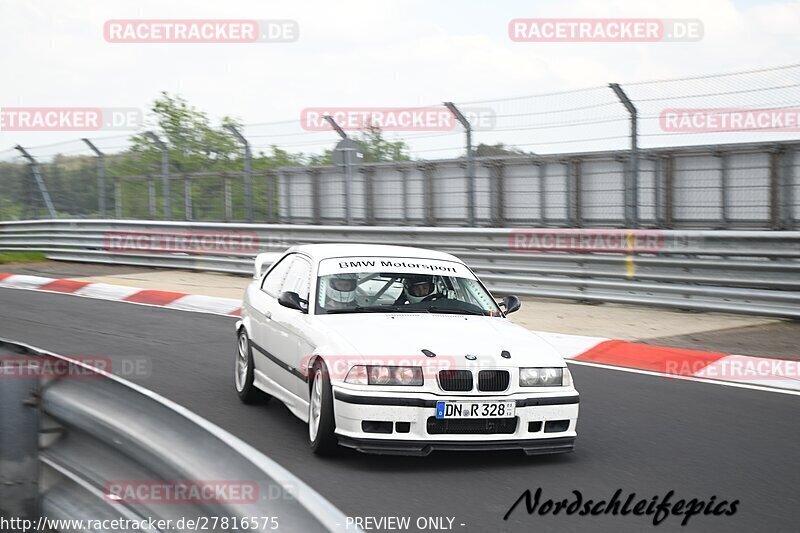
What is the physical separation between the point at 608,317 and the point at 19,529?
10297 millimetres

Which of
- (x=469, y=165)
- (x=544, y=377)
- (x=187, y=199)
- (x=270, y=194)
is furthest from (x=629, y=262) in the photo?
(x=187, y=199)

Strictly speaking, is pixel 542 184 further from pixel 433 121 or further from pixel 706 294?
pixel 706 294

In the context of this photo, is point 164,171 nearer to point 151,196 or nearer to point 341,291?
point 151,196

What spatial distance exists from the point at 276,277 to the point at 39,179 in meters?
17.6

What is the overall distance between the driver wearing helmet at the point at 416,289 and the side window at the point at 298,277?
2.23 ft

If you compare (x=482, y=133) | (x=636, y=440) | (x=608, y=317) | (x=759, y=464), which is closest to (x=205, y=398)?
(x=636, y=440)

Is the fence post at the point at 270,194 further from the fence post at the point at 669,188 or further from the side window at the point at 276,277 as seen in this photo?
the side window at the point at 276,277

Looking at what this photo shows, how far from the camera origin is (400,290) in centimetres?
734

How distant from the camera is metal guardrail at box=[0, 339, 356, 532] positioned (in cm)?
270

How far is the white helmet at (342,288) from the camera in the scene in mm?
7148

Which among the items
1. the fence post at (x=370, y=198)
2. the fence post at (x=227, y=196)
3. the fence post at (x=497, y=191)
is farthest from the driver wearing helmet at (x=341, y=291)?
the fence post at (x=227, y=196)

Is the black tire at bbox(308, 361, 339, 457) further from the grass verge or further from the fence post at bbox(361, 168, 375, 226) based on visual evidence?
the grass verge

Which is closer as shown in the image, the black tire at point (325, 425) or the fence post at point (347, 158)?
the black tire at point (325, 425)

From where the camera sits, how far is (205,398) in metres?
8.17
